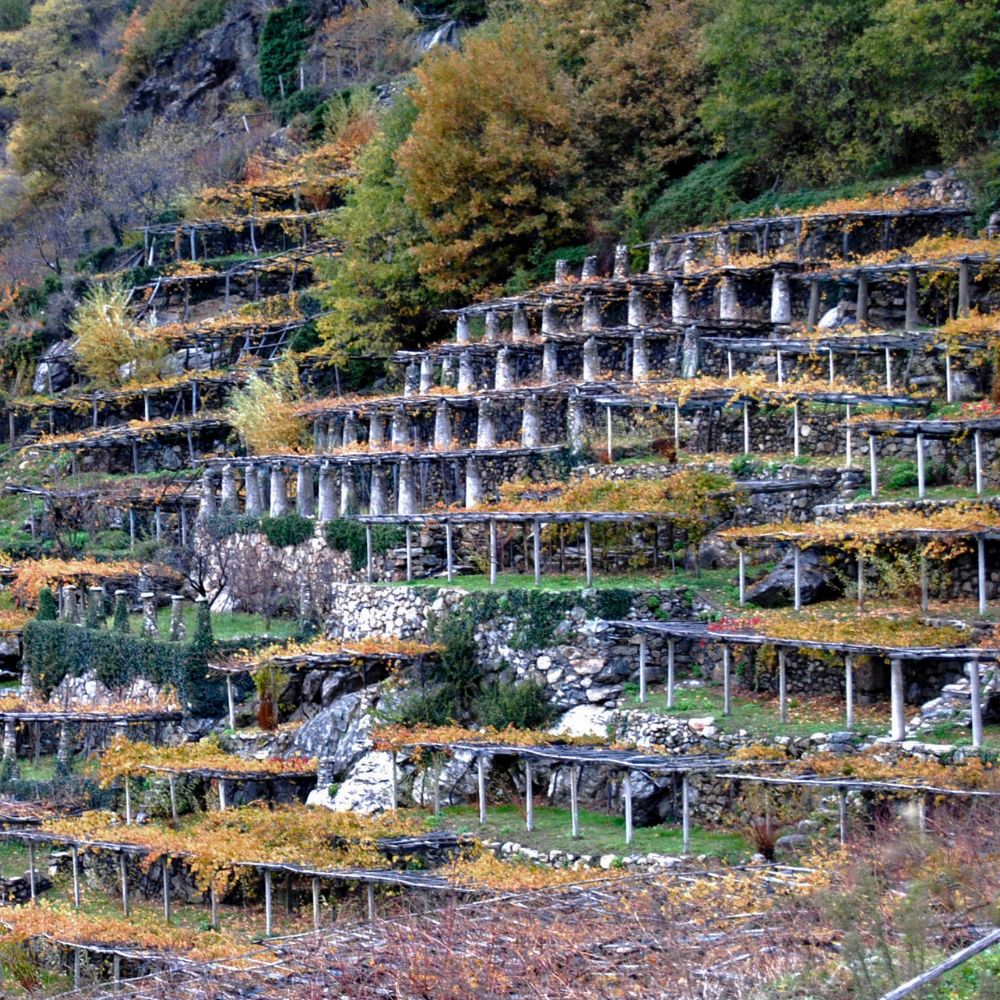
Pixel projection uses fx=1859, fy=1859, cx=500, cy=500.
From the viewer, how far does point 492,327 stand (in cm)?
4141

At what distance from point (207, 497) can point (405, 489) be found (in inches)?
299

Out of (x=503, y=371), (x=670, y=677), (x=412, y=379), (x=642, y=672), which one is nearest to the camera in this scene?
(x=670, y=677)

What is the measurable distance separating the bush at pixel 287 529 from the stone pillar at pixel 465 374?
4.47m

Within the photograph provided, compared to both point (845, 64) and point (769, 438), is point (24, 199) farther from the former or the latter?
point (769, 438)

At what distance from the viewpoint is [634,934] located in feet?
59.6

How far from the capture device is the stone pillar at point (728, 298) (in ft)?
122

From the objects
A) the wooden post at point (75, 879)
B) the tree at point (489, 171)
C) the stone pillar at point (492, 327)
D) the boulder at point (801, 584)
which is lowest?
the wooden post at point (75, 879)

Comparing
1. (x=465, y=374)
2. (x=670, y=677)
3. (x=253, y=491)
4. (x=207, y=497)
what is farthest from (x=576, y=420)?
(x=207, y=497)

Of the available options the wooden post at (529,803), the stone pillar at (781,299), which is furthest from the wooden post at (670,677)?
the stone pillar at (781,299)

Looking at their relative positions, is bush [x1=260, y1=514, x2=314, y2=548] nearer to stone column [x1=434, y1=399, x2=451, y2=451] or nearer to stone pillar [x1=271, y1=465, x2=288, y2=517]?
stone pillar [x1=271, y1=465, x2=288, y2=517]

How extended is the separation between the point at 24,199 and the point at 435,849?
53.0 m

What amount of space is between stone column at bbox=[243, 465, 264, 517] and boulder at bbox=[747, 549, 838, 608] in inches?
597

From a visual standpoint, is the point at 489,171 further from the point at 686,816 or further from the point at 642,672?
the point at 686,816

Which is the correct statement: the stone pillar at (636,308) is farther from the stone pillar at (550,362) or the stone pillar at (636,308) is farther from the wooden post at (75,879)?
the wooden post at (75,879)
